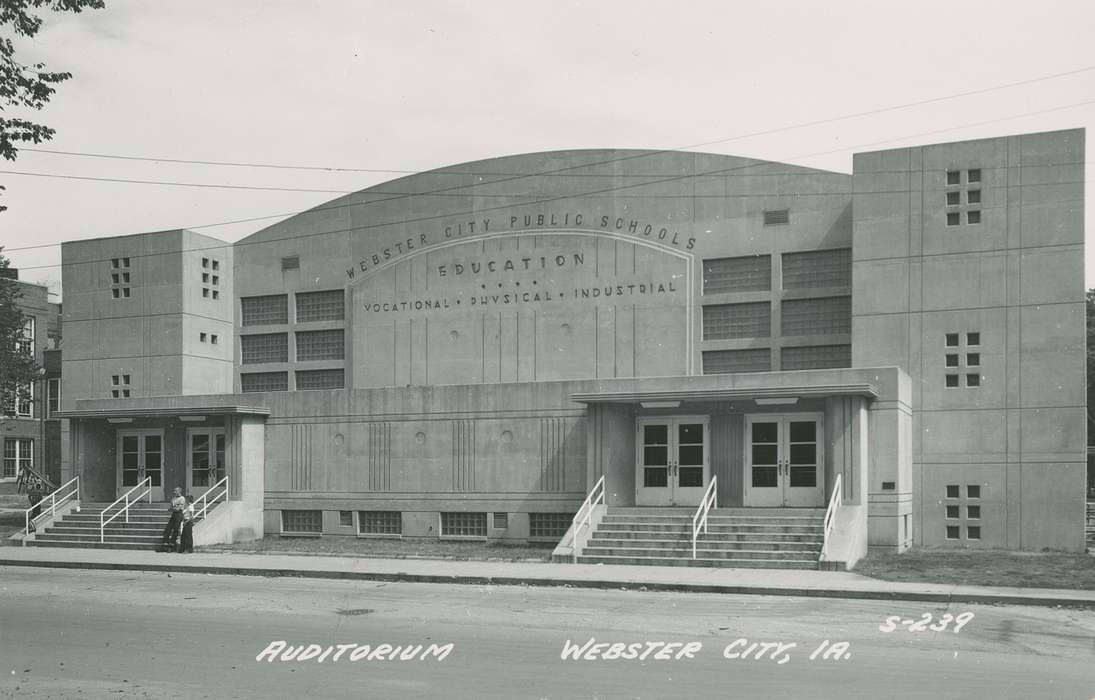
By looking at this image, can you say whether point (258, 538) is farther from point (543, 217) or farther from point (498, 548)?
point (543, 217)

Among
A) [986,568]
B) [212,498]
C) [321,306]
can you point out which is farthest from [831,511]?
[321,306]

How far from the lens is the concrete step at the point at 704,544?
22.3 metres

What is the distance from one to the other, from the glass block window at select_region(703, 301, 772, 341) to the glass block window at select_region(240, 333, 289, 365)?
561 inches

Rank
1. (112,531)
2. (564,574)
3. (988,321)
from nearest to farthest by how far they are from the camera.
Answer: (564,574)
(988,321)
(112,531)

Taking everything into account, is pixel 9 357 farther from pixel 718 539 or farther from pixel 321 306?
pixel 718 539

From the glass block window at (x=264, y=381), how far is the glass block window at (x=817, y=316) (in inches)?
648

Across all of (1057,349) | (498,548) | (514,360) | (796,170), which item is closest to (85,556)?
(498,548)

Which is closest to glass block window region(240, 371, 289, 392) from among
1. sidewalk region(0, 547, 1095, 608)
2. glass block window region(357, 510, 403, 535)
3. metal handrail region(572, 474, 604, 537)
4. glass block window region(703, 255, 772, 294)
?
glass block window region(357, 510, 403, 535)

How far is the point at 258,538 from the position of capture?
101 ft

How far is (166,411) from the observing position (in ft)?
102

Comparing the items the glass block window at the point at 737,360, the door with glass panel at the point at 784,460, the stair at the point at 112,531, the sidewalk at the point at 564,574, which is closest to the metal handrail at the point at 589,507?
the sidewalk at the point at 564,574

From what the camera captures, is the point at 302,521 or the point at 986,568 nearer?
the point at 986,568

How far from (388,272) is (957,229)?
55.1ft

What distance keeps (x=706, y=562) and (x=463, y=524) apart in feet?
28.9
